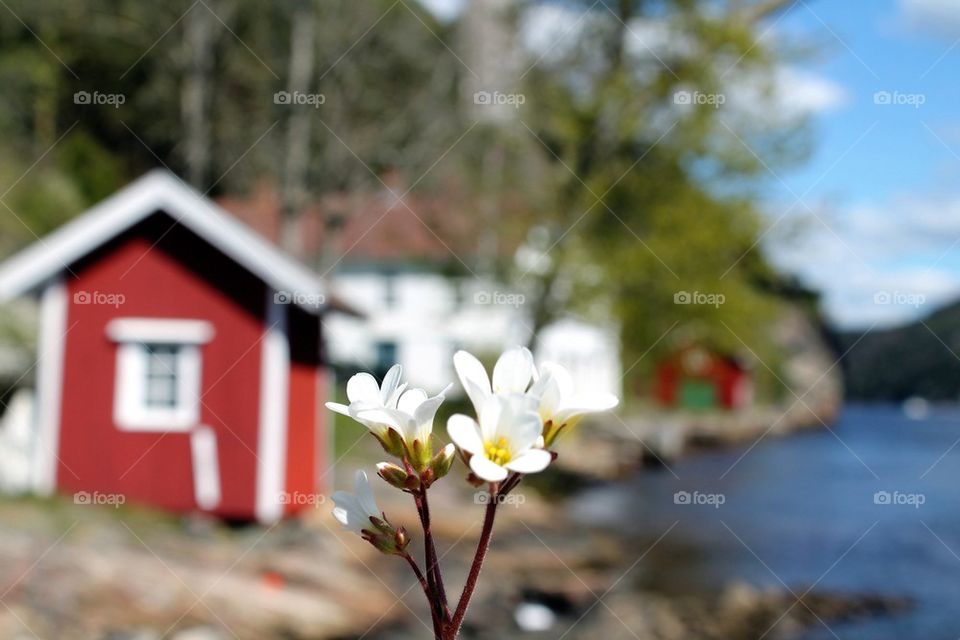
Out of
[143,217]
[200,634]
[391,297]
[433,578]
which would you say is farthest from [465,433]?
[391,297]

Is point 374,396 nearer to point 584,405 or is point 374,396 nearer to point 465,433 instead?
point 465,433

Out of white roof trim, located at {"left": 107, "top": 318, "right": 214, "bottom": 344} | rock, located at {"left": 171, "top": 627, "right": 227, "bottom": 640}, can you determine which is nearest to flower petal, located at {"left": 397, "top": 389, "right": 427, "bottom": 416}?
rock, located at {"left": 171, "top": 627, "right": 227, "bottom": 640}

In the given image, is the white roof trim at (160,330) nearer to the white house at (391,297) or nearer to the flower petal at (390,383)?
the flower petal at (390,383)

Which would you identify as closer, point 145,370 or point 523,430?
point 523,430

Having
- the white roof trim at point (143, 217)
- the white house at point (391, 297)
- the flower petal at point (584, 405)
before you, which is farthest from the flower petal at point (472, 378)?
the white house at point (391, 297)

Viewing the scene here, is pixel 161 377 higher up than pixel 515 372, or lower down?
lower down

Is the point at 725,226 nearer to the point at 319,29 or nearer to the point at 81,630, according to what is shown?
the point at 319,29

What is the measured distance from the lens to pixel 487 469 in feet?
3.92

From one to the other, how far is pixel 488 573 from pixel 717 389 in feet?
110

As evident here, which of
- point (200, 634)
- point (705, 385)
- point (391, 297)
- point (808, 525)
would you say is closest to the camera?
point (200, 634)

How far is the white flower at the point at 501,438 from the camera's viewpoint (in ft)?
3.97

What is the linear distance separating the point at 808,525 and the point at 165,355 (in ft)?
41.9

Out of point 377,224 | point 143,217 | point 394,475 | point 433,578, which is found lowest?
point 433,578

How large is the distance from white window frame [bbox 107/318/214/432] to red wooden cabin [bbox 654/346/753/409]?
3134 centimetres
